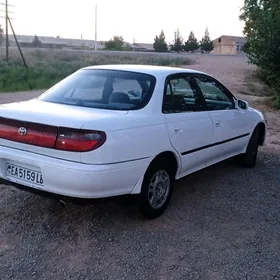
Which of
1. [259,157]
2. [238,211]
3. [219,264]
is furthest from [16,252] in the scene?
[259,157]

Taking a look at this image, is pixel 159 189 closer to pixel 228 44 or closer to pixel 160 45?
pixel 160 45

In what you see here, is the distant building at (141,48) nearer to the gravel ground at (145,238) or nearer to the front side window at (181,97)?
the front side window at (181,97)

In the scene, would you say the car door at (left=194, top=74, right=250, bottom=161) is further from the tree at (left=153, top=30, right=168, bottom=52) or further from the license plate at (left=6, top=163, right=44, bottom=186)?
the tree at (left=153, top=30, right=168, bottom=52)

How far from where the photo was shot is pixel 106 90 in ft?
14.6

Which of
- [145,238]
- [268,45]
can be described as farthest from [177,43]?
[145,238]

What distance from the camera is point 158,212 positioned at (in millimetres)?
4277

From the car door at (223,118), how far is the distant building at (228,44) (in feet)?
361

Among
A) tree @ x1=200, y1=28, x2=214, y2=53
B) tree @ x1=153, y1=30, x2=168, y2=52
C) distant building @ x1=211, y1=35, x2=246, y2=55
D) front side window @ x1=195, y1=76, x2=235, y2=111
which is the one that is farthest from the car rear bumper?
distant building @ x1=211, y1=35, x2=246, y2=55

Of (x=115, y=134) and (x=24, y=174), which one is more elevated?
(x=115, y=134)

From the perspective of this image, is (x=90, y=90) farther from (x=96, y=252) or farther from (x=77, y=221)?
(x=96, y=252)

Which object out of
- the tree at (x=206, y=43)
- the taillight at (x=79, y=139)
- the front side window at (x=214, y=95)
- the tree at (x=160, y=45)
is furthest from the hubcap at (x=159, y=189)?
the tree at (x=206, y=43)

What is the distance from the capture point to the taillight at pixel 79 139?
3.41m

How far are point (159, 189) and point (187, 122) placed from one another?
0.82 m

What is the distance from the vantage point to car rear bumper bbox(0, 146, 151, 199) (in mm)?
3426
